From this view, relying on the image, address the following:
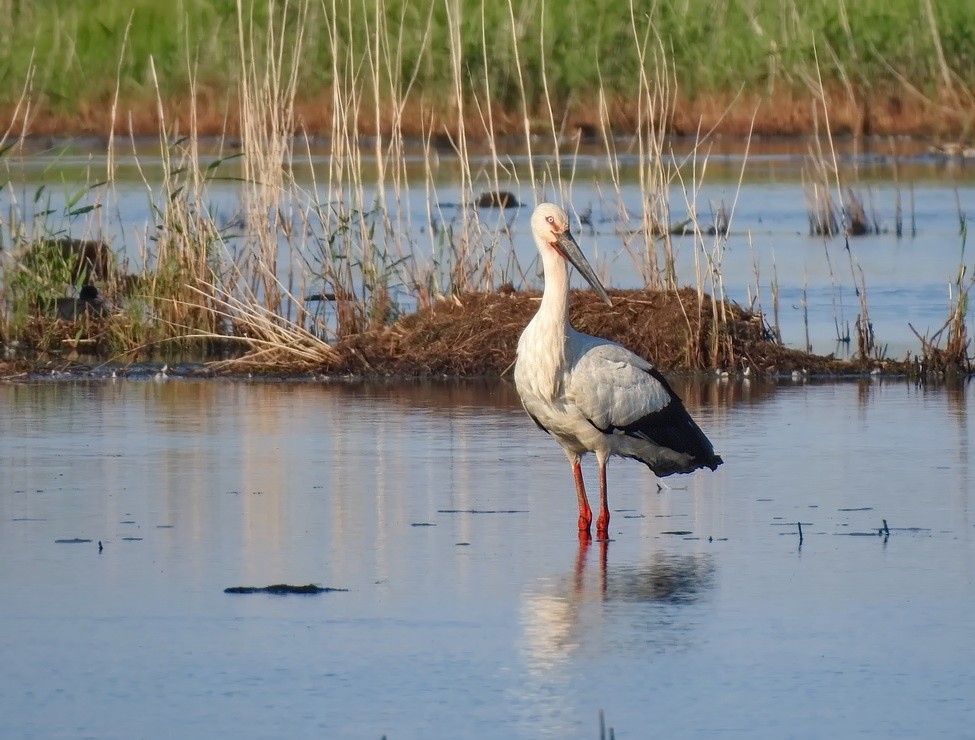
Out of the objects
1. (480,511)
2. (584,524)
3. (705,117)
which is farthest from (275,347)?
(705,117)

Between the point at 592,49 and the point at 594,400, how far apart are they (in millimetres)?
24595

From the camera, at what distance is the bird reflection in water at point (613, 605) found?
627 centimetres

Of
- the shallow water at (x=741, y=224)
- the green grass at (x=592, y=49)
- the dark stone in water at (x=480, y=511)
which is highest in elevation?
the green grass at (x=592, y=49)

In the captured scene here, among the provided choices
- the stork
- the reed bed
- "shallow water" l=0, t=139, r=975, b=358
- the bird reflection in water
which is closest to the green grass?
"shallow water" l=0, t=139, r=975, b=358

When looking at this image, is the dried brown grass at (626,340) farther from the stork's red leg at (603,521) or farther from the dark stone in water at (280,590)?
the dark stone in water at (280,590)

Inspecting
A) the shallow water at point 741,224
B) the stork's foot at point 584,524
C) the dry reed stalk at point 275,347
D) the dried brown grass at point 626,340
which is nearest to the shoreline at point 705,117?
the shallow water at point 741,224

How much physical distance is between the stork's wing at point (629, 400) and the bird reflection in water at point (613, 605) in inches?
27.1

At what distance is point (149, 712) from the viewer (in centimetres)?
556

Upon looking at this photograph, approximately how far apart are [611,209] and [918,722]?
57.5 feet

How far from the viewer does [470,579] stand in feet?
23.5

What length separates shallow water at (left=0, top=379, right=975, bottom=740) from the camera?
5.62m

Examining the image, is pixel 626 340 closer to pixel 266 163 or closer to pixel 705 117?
pixel 266 163

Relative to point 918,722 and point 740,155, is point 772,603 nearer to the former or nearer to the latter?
point 918,722

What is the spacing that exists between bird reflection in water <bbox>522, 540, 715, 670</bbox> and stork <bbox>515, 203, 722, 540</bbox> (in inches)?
24.2
